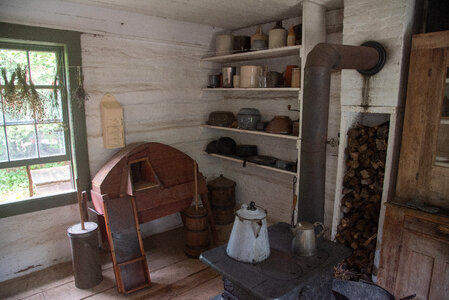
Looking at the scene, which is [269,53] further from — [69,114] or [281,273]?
[281,273]

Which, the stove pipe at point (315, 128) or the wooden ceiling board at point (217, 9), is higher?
the wooden ceiling board at point (217, 9)

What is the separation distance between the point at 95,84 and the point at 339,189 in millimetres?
2580

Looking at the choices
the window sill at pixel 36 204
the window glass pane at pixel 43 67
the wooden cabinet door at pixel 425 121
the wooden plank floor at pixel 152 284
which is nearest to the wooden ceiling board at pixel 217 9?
the window glass pane at pixel 43 67

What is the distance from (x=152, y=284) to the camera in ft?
9.39

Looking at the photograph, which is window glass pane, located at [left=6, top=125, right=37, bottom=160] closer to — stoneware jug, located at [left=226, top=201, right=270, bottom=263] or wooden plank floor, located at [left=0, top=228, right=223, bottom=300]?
wooden plank floor, located at [left=0, top=228, right=223, bottom=300]

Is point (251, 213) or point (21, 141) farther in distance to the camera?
point (21, 141)

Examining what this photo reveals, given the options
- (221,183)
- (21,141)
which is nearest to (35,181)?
(21,141)

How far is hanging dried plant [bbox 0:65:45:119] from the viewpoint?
2715 mm

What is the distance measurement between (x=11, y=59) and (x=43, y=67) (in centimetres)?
25

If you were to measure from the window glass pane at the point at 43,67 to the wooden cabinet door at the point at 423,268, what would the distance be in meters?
3.30

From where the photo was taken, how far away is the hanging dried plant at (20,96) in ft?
8.91

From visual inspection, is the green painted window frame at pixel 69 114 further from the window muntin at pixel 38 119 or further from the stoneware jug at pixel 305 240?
the stoneware jug at pixel 305 240

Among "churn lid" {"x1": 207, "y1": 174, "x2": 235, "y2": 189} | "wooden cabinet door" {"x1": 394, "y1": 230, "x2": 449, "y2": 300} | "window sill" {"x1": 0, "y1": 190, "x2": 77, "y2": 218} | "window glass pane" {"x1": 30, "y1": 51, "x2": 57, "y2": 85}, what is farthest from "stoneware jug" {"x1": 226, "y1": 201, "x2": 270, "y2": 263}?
"window glass pane" {"x1": 30, "y1": 51, "x2": 57, "y2": 85}

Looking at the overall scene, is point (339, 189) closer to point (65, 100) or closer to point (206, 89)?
point (206, 89)
